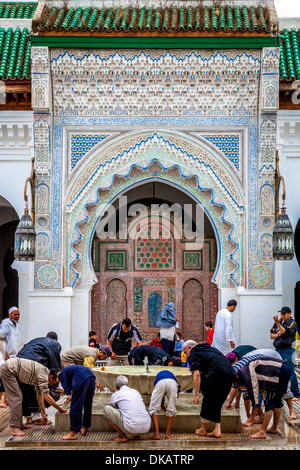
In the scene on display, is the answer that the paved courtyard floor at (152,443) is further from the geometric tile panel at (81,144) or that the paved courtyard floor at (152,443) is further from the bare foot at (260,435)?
the geometric tile panel at (81,144)

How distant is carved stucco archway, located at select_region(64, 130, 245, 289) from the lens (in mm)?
8445

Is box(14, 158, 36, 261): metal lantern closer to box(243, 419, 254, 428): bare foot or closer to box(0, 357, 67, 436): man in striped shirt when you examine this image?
box(0, 357, 67, 436): man in striped shirt

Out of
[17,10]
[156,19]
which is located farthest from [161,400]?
[17,10]

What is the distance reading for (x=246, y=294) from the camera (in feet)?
27.3

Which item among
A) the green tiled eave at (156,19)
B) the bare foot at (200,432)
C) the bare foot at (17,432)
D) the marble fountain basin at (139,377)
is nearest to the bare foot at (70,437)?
the bare foot at (17,432)

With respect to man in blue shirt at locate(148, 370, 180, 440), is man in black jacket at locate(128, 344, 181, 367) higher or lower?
higher

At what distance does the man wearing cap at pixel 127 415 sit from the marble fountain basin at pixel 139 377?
61cm

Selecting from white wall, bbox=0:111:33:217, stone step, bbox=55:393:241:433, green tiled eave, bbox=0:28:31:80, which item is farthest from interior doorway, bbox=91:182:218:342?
stone step, bbox=55:393:241:433

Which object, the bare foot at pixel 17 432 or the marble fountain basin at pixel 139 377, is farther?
the marble fountain basin at pixel 139 377

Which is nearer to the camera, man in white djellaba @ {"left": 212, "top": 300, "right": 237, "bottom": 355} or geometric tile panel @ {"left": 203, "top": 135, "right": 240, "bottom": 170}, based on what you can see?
man in white djellaba @ {"left": 212, "top": 300, "right": 237, "bottom": 355}

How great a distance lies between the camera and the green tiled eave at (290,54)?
27.9ft

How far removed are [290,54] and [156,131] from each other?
2.05m

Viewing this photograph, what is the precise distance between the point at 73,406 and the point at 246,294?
3453mm

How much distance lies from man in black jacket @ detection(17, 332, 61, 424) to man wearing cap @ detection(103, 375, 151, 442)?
2.55ft
